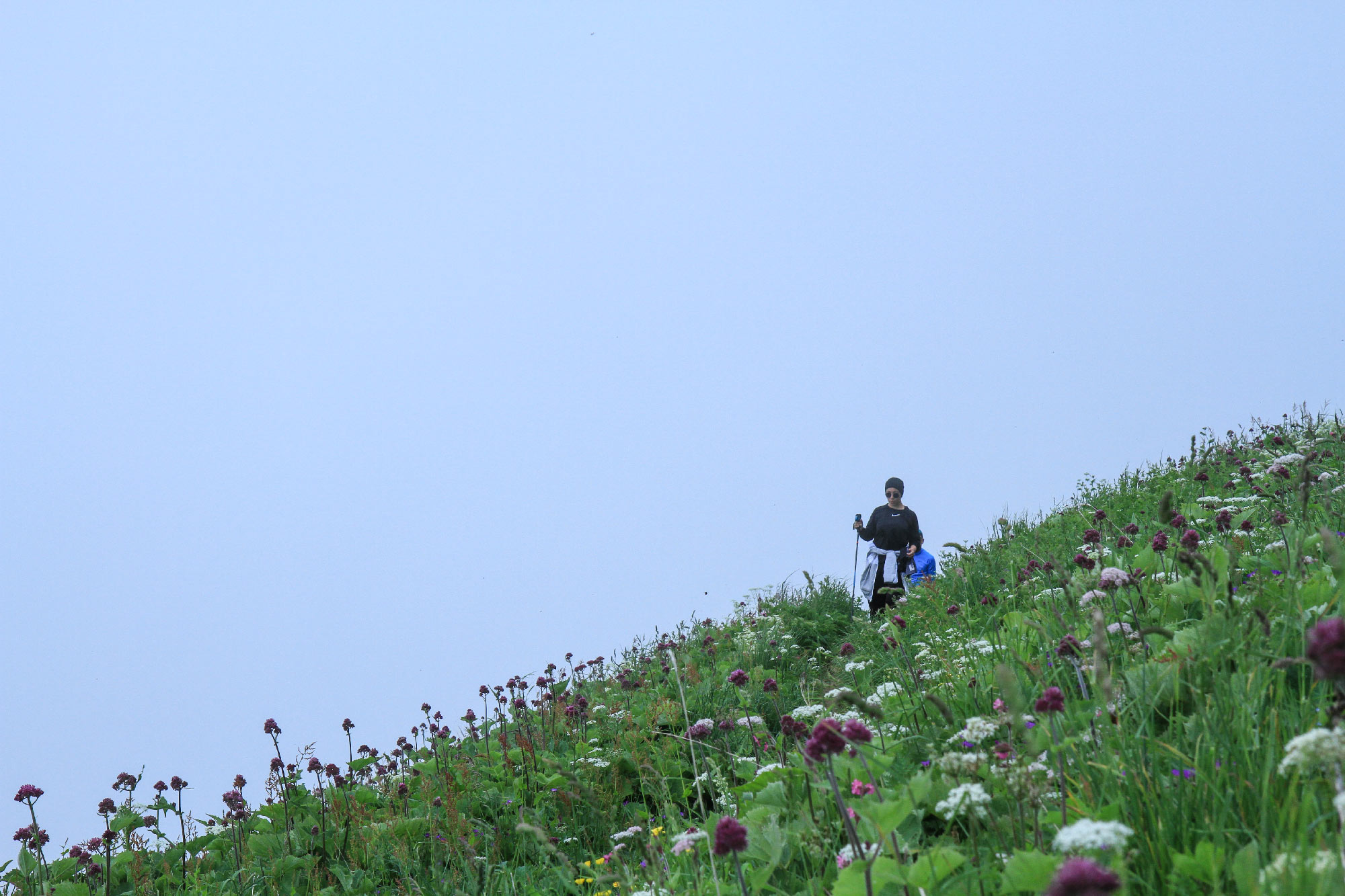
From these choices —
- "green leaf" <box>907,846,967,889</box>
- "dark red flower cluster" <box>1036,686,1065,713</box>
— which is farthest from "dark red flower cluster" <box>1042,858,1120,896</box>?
"dark red flower cluster" <box>1036,686,1065,713</box>

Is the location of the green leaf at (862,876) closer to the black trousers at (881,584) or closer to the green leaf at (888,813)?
the green leaf at (888,813)

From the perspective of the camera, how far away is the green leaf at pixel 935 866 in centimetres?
181

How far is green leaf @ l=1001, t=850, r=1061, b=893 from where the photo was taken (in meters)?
1.57

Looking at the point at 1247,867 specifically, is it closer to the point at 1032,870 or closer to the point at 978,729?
the point at 1032,870

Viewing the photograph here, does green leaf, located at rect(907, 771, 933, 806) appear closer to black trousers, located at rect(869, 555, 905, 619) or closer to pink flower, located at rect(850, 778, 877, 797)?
pink flower, located at rect(850, 778, 877, 797)

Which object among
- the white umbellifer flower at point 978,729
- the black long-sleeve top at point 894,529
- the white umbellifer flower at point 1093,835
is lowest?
the white umbellifer flower at point 1093,835

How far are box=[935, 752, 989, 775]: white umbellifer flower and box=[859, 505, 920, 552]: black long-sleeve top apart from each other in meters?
10.2

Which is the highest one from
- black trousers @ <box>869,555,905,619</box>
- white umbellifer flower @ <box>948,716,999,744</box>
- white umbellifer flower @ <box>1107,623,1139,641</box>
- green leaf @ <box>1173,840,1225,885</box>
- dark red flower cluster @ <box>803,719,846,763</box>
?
black trousers @ <box>869,555,905,619</box>

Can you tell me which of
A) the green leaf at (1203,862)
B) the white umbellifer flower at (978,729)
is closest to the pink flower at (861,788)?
the white umbellifer flower at (978,729)

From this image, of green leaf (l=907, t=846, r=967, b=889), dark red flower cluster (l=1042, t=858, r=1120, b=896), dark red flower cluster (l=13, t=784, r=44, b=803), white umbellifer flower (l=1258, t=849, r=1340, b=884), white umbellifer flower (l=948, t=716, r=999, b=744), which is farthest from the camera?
dark red flower cluster (l=13, t=784, r=44, b=803)

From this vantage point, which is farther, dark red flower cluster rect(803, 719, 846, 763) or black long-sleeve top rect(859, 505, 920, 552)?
black long-sleeve top rect(859, 505, 920, 552)

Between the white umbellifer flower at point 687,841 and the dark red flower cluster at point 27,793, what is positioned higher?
the dark red flower cluster at point 27,793

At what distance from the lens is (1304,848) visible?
5.02 ft

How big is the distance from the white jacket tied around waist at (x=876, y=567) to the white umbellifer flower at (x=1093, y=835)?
421 inches
